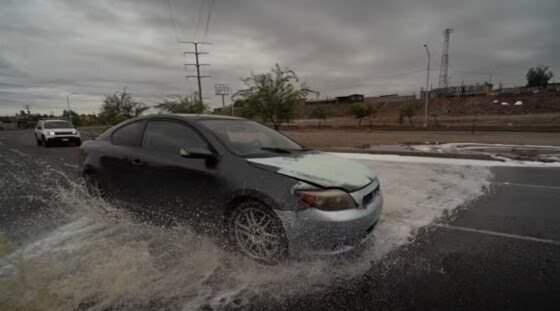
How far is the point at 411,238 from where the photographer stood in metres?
4.60

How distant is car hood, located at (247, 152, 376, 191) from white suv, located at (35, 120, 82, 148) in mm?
18726

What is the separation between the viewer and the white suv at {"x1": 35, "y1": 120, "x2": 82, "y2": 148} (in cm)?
1905

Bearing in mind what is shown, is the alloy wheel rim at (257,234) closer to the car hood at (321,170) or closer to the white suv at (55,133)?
the car hood at (321,170)

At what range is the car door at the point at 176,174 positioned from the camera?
12.9 ft

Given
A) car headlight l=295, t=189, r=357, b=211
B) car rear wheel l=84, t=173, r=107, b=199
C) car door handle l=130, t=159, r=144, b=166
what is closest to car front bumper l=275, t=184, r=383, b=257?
car headlight l=295, t=189, r=357, b=211

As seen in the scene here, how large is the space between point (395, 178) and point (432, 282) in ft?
16.7

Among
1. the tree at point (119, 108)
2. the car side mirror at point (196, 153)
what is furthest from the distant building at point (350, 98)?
the car side mirror at point (196, 153)

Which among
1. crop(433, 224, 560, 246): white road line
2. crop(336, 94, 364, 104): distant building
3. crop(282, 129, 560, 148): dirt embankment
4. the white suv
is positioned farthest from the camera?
crop(336, 94, 364, 104): distant building

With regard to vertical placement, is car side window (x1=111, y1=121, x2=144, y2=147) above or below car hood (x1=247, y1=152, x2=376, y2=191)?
above

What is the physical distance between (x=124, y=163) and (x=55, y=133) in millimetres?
17070

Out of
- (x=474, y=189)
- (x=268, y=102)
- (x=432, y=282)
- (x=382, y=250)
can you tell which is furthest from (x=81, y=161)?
(x=268, y=102)

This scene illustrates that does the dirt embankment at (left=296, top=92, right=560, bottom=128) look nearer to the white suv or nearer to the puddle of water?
the white suv

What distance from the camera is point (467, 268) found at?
3.77 meters

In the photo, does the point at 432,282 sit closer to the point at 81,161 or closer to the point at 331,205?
the point at 331,205
